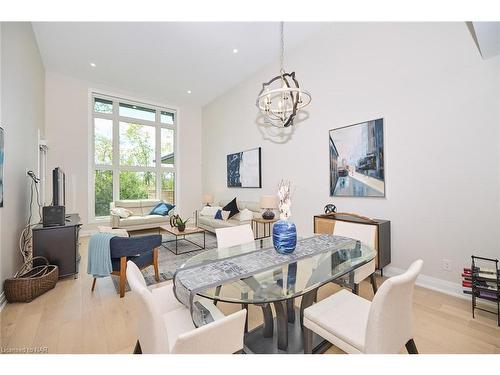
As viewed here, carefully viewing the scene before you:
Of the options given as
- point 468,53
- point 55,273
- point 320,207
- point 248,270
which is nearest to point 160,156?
point 55,273

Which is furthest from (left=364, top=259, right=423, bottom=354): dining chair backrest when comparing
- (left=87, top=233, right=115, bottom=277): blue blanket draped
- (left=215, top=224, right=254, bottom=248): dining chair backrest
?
(left=87, top=233, right=115, bottom=277): blue blanket draped

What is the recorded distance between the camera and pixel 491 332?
1700 millimetres

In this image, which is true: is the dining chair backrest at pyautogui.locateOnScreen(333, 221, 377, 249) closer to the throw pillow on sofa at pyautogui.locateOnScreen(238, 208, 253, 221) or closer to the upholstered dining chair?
the upholstered dining chair

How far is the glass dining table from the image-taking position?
116cm

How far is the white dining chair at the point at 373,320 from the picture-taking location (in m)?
0.99

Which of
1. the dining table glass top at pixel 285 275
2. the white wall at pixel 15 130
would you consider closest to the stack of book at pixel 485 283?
the dining table glass top at pixel 285 275

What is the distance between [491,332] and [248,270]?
203 cm

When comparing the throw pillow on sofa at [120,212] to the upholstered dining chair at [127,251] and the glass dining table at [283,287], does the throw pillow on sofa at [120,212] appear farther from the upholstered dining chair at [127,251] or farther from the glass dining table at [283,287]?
the glass dining table at [283,287]

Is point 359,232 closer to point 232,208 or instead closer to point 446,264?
point 446,264

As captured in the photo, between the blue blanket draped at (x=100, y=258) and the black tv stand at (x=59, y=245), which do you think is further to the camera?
the black tv stand at (x=59, y=245)

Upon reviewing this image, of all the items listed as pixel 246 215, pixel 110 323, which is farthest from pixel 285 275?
pixel 246 215

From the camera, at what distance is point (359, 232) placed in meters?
2.21

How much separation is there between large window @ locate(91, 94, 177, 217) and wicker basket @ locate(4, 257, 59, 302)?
10.6 feet

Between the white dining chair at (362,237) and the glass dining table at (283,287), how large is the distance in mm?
88
